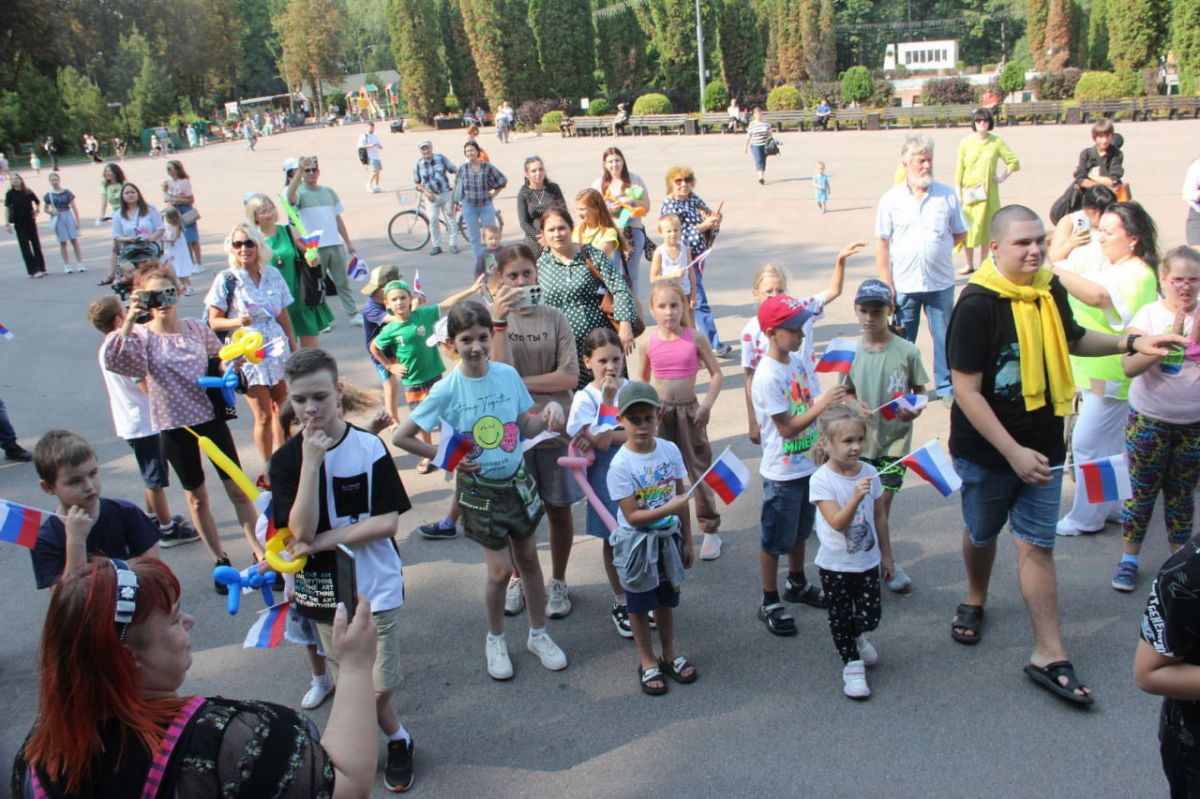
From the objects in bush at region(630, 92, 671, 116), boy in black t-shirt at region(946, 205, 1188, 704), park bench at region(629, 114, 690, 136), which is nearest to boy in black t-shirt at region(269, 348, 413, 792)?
boy in black t-shirt at region(946, 205, 1188, 704)

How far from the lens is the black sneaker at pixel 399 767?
3.80 meters

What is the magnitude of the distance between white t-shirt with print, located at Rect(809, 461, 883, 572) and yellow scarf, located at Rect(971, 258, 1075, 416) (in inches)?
29.3

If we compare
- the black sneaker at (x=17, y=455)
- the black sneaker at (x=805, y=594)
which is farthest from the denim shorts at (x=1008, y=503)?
the black sneaker at (x=17, y=455)

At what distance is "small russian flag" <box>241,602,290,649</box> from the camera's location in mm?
3516

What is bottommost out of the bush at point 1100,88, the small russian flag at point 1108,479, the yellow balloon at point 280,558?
the small russian flag at point 1108,479

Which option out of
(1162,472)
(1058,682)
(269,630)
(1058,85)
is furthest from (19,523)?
(1058,85)

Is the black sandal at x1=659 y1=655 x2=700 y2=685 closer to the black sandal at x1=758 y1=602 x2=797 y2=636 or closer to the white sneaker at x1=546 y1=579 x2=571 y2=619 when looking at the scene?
the black sandal at x1=758 y1=602 x2=797 y2=636

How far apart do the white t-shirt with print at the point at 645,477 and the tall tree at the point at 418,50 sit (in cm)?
5437

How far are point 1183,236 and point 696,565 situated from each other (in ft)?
33.3

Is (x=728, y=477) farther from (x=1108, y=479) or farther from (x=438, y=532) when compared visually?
(x=438, y=532)

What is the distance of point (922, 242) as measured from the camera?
7410mm

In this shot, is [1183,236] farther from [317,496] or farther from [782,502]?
[317,496]

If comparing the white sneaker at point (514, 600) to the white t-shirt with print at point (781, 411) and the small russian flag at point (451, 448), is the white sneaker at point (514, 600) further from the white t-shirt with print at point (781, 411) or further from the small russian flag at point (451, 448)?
the white t-shirt with print at point (781, 411)

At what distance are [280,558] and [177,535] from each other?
10.7 ft
